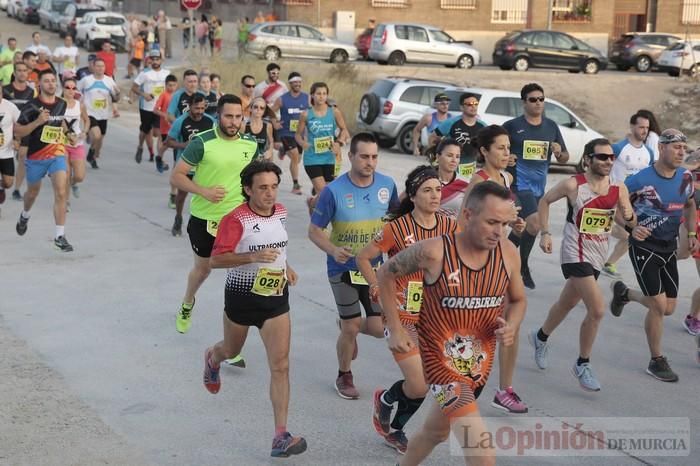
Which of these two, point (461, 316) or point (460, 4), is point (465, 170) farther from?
point (460, 4)

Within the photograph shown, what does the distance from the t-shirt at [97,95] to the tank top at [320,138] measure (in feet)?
16.9

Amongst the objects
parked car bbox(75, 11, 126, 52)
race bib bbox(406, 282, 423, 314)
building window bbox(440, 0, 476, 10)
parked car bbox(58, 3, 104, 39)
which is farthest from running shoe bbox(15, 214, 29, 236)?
building window bbox(440, 0, 476, 10)

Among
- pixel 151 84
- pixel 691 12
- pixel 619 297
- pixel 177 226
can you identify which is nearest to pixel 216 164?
pixel 619 297

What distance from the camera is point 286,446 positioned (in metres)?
6.21

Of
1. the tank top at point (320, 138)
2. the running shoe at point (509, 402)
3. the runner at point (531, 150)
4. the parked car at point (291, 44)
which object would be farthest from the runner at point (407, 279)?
the parked car at point (291, 44)

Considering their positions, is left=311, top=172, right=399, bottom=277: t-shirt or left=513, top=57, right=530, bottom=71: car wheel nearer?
left=311, top=172, right=399, bottom=277: t-shirt

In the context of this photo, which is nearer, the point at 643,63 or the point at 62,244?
the point at 62,244

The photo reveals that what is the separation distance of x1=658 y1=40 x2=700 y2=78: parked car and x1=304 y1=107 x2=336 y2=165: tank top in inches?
1030

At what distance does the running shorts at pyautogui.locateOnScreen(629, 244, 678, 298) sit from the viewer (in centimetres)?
819

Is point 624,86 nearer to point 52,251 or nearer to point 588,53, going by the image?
point 588,53

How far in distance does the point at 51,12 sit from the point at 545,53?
24373 mm

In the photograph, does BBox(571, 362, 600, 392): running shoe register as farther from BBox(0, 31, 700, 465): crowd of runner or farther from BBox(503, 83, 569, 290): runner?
BBox(503, 83, 569, 290): runner

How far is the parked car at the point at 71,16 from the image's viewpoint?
45.0 meters

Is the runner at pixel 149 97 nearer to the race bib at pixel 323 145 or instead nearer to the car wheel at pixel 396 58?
the race bib at pixel 323 145
